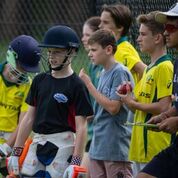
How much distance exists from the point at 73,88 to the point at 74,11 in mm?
10377

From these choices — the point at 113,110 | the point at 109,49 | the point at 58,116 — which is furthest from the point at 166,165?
the point at 109,49

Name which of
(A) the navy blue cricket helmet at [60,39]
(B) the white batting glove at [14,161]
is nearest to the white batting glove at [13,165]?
(B) the white batting glove at [14,161]

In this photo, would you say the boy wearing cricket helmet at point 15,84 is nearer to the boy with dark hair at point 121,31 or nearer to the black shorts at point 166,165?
the boy with dark hair at point 121,31

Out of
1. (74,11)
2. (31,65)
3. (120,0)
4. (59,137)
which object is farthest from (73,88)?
(74,11)

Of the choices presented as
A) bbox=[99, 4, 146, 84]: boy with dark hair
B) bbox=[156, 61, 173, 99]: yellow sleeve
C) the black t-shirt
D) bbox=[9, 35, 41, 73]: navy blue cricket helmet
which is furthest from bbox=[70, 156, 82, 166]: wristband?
bbox=[99, 4, 146, 84]: boy with dark hair

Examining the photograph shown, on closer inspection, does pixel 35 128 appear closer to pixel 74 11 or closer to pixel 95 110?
pixel 95 110

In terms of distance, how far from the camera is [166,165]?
23.6 feet

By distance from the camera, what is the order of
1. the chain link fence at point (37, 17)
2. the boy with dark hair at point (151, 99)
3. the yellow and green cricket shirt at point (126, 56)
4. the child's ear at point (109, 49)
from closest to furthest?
the boy with dark hair at point (151, 99), the child's ear at point (109, 49), the yellow and green cricket shirt at point (126, 56), the chain link fence at point (37, 17)

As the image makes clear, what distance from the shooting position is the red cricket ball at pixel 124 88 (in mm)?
7785

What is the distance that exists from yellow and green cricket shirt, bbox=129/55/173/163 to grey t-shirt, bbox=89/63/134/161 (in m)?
0.19

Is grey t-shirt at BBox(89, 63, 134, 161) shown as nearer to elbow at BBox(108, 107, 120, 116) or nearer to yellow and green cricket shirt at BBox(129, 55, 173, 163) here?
elbow at BBox(108, 107, 120, 116)

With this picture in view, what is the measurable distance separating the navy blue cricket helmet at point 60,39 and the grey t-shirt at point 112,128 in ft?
1.40

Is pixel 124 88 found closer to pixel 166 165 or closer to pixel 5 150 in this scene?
pixel 166 165

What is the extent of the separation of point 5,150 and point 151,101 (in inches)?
59.1
